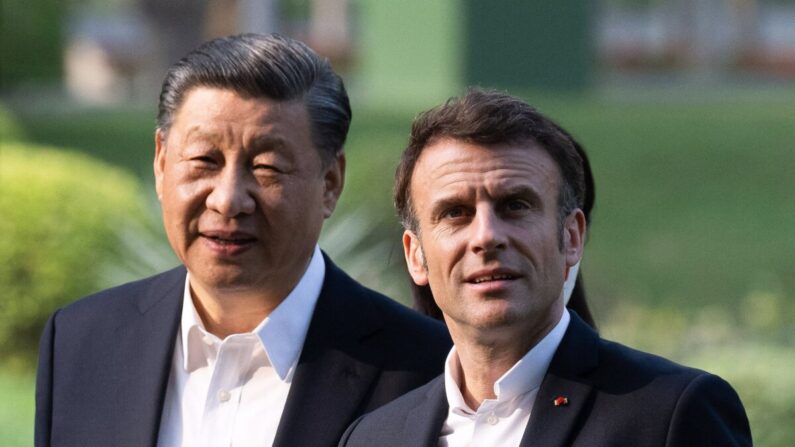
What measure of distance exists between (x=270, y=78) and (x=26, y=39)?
15171mm

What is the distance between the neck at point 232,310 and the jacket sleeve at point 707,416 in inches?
43.1

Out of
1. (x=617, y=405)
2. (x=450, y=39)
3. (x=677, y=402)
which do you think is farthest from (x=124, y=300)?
(x=450, y=39)

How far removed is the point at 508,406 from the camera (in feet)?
9.96

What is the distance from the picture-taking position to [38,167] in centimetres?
998

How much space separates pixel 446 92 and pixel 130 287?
30.7 feet

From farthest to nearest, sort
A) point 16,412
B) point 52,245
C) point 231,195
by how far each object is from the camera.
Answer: point 52,245
point 16,412
point 231,195

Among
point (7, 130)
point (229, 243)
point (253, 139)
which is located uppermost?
point (253, 139)

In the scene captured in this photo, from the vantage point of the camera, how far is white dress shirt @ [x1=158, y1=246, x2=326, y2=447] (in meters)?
3.55

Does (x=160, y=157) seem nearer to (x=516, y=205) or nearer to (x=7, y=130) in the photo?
(x=516, y=205)

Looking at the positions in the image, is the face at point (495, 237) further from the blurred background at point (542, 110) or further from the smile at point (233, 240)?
the blurred background at point (542, 110)

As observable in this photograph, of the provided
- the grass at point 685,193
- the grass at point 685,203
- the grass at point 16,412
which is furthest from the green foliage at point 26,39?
the grass at point 16,412

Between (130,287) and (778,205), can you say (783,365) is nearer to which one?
(130,287)

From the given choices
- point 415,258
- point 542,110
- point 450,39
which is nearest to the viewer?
point 415,258

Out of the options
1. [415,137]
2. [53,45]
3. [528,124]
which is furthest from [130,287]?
[53,45]
